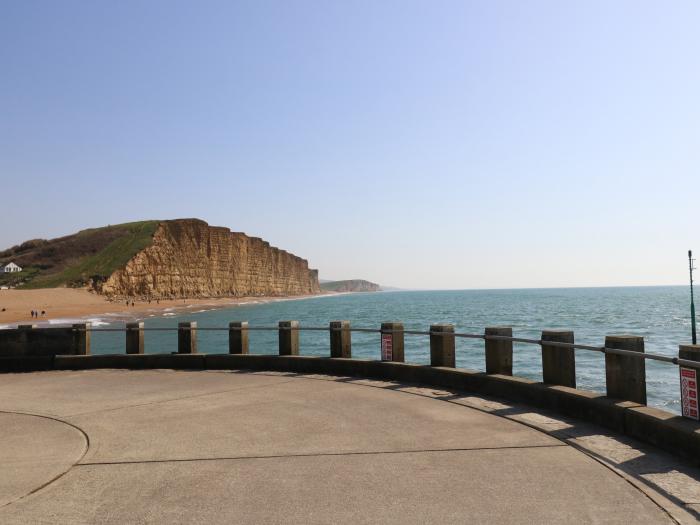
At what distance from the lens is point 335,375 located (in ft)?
36.9

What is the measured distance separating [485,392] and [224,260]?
5098 inches

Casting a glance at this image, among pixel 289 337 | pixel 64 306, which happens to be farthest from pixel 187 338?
pixel 64 306

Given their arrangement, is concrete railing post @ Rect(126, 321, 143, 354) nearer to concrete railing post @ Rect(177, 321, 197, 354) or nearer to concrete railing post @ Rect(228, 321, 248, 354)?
concrete railing post @ Rect(177, 321, 197, 354)

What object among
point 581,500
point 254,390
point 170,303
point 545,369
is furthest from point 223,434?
point 170,303

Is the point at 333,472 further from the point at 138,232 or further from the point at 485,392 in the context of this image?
the point at 138,232

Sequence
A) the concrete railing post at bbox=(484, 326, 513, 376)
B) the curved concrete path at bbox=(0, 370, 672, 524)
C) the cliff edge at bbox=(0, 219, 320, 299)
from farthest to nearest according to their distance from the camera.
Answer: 1. the cliff edge at bbox=(0, 219, 320, 299)
2. the concrete railing post at bbox=(484, 326, 513, 376)
3. the curved concrete path at bbox=(0, 370, 672, 524)

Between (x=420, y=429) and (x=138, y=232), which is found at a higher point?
(x=138, y=232)

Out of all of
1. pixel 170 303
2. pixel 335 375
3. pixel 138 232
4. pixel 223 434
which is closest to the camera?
pixel 223 434

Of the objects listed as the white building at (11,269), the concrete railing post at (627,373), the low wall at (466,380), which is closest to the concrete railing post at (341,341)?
the low wall at (466,380)

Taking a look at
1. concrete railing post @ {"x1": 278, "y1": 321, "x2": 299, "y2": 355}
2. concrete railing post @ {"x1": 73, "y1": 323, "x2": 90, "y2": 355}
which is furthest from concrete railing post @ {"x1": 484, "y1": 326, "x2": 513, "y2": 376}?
concrete railing post @ {"x1": 73, "y1": 323, "x2": 90, "y2": 355}

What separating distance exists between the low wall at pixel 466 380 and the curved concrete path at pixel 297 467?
0.88 m

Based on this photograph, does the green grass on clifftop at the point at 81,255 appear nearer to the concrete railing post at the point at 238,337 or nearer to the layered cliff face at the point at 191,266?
the layered cliff face at the point at 191,266

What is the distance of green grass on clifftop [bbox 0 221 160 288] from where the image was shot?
10825 cm

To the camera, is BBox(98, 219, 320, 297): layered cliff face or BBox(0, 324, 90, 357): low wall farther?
BBox(98, 219, 320, 297): layered cliff face
